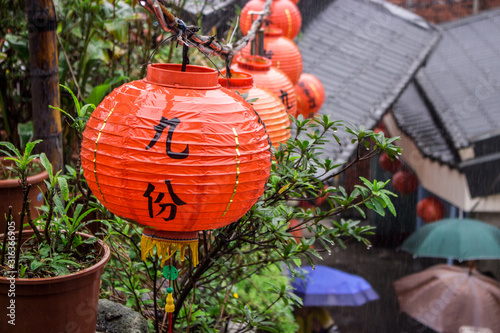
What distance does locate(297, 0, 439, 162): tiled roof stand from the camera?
9547 mm

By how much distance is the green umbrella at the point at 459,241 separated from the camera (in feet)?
29.3

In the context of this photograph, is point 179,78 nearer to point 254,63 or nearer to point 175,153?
point 175,153

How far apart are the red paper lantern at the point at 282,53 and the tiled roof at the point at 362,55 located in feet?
8.32

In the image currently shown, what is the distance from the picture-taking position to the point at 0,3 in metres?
4.43

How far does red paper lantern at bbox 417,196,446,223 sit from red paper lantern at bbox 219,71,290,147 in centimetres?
850

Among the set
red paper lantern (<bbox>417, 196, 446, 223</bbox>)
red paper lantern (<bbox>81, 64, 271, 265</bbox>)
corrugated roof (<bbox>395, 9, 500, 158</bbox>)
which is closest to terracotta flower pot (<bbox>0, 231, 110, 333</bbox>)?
red paper lantern (<bbox>81, 64, 271, 265</bbox>)

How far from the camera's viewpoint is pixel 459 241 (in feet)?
30.0

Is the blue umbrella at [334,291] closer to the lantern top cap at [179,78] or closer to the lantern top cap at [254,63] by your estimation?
the lantern top cap at [254,63]

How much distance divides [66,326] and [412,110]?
40.0 feet

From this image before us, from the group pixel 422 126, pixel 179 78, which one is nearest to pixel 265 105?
pixel 179 78

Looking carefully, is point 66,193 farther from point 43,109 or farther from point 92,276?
point 43,109

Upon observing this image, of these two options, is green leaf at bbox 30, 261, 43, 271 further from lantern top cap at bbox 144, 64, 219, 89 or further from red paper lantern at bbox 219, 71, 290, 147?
red paper lantern at bbox 219, 71, 290, 147

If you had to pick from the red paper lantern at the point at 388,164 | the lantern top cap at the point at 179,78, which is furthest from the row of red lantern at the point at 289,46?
the red paper lantern at the point at 388,164

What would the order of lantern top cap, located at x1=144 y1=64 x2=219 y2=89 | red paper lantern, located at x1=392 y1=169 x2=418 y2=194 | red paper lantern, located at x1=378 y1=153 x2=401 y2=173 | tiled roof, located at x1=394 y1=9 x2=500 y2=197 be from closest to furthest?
lantern top cap, located at x1=144 y1=64 x2=219 y2=89 → tiled roof, located at x1=394 y1=9 x2=500 y2=197 → red paper lantern, located at x1=392 y1=169 x2=418 y2=194 → red paper lantern, located at x1=378 y1=153 x2=401 y2=173
